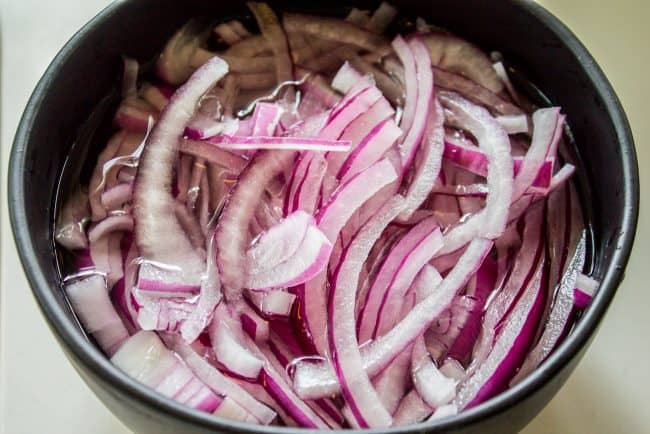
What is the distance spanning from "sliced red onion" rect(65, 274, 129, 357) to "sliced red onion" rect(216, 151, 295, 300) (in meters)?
0.15

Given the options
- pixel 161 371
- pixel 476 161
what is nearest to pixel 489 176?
pixel 476 161

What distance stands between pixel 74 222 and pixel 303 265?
0.34 m

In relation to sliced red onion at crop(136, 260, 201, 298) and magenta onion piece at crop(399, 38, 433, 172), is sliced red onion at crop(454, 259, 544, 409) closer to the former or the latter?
magenta onion piece at crop(399, 38, 433, 172)

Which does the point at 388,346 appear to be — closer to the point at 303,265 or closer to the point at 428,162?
the point at 303,265

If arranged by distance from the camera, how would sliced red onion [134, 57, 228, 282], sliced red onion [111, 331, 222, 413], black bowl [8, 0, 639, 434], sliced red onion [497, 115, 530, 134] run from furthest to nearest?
sliced red onion [497, 115, 530, 134]
sliced red onion [134, 57, 228, 282]
sliced red onion [111, 331, 222, 413]
black bowl [8, 0, 639, 434]

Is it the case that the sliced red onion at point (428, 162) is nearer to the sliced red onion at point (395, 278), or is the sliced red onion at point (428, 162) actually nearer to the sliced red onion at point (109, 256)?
the sliced red onion at point (395, 278)

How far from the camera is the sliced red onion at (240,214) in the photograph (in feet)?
3.41

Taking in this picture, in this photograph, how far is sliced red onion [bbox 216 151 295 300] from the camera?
1.04m

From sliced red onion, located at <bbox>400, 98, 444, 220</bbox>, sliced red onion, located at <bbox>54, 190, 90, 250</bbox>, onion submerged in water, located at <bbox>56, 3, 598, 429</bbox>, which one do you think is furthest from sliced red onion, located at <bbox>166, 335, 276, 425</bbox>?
sliced red onion, located at <bbox>400, 98, 444, 220</bbox>

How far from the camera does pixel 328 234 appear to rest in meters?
1.05

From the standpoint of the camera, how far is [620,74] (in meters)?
1.46

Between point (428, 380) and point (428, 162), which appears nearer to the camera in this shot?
point (428, 380)

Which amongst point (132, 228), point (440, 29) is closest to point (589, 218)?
point (440, 29)

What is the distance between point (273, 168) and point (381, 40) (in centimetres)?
32
